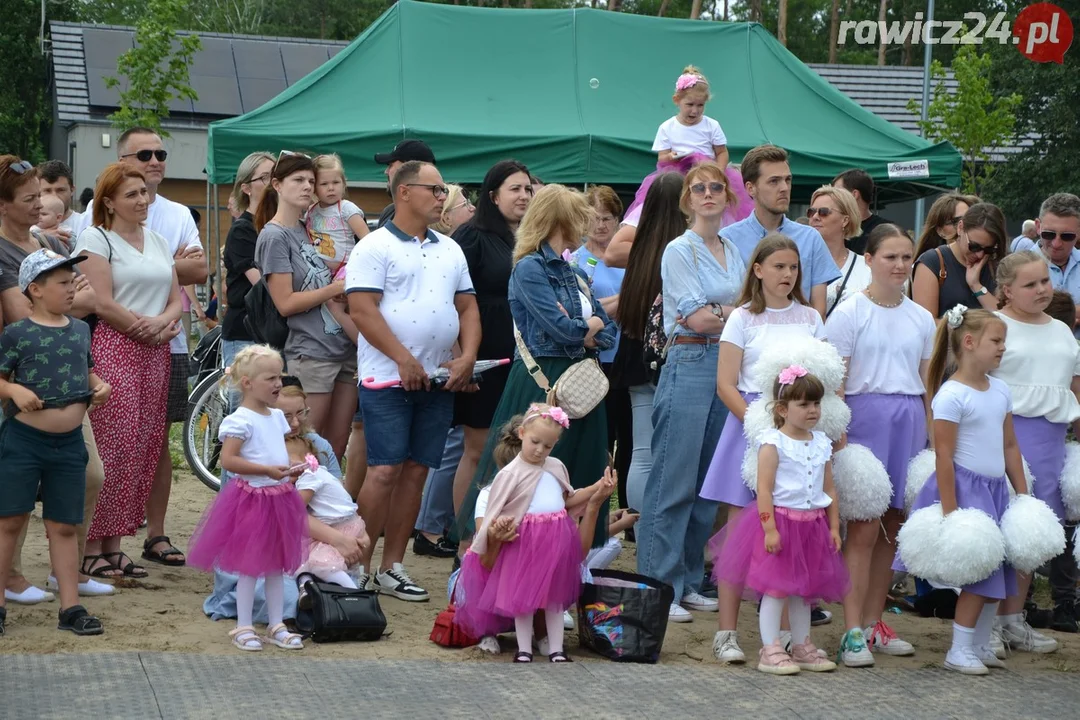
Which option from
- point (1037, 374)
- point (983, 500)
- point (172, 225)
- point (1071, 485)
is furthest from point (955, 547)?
point (172, 225)

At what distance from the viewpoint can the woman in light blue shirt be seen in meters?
6.15

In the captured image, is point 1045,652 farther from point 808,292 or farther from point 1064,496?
point 808,292

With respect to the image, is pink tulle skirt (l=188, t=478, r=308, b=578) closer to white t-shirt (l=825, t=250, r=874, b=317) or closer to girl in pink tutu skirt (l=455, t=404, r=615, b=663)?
girl in pink tutu skirt (l=455, t=404, r=615, b=663)

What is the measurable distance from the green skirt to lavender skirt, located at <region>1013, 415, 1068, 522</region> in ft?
6.22

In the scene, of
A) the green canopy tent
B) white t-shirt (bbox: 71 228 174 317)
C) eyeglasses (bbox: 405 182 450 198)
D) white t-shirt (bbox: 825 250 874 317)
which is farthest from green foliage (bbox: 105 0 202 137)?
white t-shirt (bbox: 825 250 874 317)

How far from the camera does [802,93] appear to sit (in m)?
14.6

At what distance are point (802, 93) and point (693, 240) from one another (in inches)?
352

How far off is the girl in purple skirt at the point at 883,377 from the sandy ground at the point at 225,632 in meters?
0.49

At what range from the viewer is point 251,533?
5570 millimetres

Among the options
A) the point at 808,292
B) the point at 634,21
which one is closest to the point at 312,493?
the point at 808,292

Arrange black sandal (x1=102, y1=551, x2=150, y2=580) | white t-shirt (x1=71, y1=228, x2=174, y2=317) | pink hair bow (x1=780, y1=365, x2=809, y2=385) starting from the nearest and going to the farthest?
pink hair bow (x1=780, y1=365, x2=809, y2=385) → white t-shirt (x1=71, y1=228, x2=174, y2=317) → black sandal (x1=102, y1=551, x2=150, y2=580)

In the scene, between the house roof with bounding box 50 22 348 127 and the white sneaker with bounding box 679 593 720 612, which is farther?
the house roof with bounding box 50 22 348 127

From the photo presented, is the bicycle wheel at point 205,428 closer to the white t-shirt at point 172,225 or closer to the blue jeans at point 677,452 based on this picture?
the white t-shirt at point 172,225

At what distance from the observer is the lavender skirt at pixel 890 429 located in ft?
19.4
